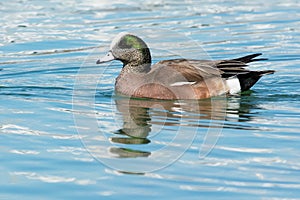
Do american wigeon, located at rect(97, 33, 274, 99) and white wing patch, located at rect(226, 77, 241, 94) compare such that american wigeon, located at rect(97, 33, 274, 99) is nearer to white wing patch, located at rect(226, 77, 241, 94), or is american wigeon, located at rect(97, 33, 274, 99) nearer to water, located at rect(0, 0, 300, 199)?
white wing patch, located at rect(226, 77, 241, 94)

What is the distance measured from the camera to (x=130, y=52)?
380 inches

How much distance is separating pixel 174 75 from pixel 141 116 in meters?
1.03

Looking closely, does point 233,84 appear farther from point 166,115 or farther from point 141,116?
point 141,116

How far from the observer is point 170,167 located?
634cm

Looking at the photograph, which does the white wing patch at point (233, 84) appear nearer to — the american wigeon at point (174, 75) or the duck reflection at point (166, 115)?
the american wigeon at point (174, 75)

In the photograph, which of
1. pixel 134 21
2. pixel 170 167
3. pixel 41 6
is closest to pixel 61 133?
pixel 170 167

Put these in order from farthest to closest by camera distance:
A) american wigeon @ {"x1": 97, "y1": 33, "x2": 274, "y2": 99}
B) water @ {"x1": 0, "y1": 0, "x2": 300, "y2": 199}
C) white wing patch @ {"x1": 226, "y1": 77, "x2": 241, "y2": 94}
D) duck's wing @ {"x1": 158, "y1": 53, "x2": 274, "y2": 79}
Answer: white wing patch @ {"x1": 226, "y1": 77, "x2": 241, "y2": 94}, duck's wing @ {"x1": 158, "y1": 53, "x2": 274, "y2": 79}, american wigeon @ {"x1": 97, "y1": 33, "x2": 274, "y2": 99}, water @ {"x1": 0, "y1": 0, "x2": 300, "y2": 199}

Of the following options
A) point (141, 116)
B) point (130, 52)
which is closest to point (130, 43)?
point (130, 52)

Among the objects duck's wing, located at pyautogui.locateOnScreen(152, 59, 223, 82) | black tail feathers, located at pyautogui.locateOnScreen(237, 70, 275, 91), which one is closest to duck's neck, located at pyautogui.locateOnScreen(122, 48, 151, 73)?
duck's wing, located at pyautogui.locateOnScreen(152, 59, 223, 82)

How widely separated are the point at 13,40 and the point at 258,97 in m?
5.28

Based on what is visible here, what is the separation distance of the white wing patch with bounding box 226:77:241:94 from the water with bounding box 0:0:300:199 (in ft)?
0.45

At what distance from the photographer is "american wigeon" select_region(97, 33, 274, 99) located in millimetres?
9172

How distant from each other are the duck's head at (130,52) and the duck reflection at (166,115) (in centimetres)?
56

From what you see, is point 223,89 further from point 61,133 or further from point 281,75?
point 61,133
